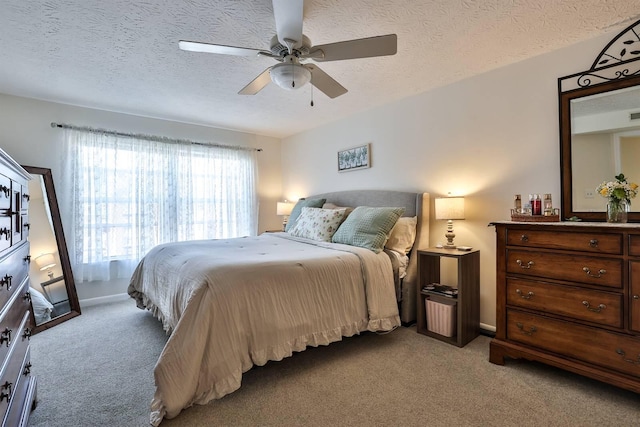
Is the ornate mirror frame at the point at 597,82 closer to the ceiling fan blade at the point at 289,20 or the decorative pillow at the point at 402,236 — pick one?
the decorative pillow at the point at 402,236

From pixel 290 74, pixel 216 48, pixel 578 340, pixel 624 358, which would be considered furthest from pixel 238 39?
pixel 624 358

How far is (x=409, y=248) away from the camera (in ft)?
9.81

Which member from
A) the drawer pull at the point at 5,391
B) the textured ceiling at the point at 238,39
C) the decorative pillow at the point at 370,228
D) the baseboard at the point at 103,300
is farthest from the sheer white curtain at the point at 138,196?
the drawer pull at the point at 5,391

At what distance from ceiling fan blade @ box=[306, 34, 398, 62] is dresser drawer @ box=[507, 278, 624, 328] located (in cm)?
172

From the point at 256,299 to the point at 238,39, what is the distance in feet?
5.84

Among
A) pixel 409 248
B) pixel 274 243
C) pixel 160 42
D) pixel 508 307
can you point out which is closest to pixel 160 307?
pixel 274 243

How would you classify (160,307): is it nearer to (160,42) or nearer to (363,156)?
(160,42)

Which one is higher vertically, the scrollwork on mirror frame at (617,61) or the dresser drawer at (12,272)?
the scrollwork on mirror frame at (617,61)

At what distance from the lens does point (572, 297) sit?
1865 mm

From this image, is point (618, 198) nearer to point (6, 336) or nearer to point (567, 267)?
point (567, 267)

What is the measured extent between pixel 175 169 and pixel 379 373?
3.58 meters

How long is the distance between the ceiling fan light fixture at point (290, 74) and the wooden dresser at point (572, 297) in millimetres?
1650

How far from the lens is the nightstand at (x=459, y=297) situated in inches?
97.4

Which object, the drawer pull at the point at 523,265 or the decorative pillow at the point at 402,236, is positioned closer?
the drawer pull at the point at 523,265
